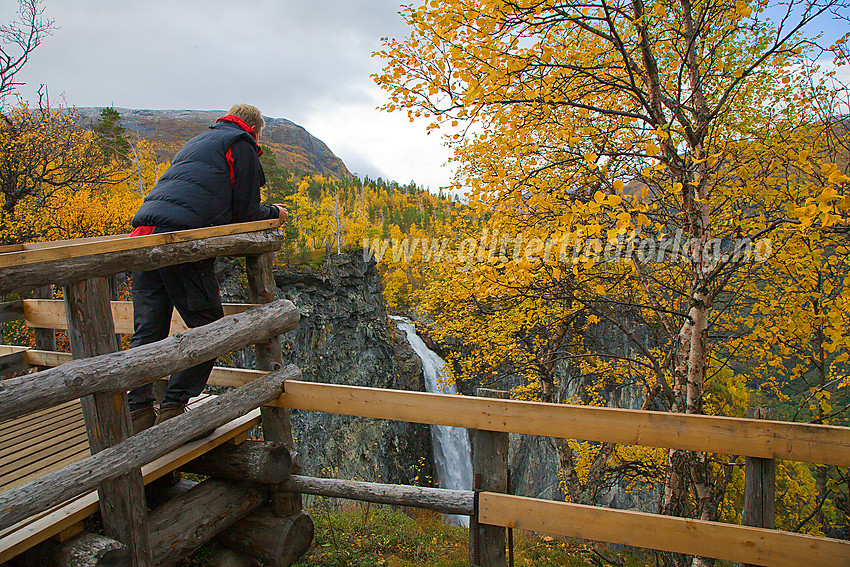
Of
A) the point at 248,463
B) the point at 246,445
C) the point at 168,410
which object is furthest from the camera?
the point at 246,445

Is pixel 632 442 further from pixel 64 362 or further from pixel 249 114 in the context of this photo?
pixel 64 362

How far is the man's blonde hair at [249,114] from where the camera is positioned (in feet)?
12.1

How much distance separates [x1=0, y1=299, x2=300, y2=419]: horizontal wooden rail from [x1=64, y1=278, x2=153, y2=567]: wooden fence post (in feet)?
0.38

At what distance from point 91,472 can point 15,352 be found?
4126mm

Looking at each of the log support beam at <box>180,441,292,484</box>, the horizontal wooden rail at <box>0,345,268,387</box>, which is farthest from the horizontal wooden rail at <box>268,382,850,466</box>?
the horizontal wooden rail at <box>0,345,268,387</box>

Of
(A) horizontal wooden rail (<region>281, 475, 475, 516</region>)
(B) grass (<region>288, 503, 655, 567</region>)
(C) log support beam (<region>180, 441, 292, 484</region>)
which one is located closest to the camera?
(A) horizontal wooden rail (<region>281, 475, 475, 516</region>)

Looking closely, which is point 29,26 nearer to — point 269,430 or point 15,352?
point 15,352

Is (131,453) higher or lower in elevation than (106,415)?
lower

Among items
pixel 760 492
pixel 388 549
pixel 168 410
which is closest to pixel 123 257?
pixel 168 410

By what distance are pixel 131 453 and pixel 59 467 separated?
4.09 ft

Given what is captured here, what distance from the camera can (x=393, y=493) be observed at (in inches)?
126

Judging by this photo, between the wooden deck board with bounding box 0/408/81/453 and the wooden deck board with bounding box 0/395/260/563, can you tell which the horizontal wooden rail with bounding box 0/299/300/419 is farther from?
the wooden deck board with bounding box 0/408/81/453

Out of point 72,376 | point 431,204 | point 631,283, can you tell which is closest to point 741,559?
point 72,376

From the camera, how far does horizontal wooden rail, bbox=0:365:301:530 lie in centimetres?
210
